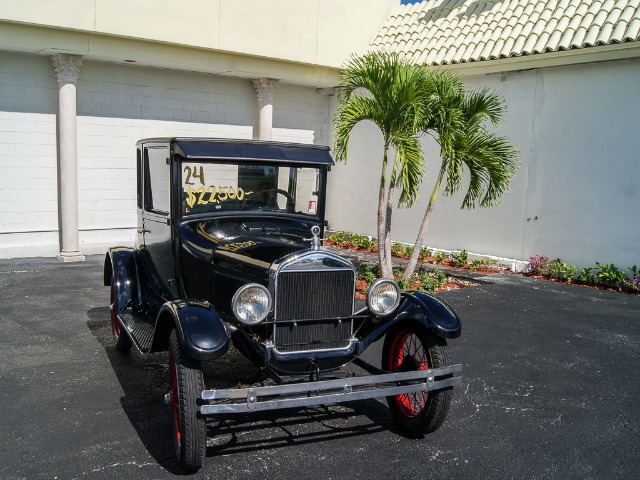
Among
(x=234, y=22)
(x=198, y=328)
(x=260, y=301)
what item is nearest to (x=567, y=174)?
(x=234, y=22)

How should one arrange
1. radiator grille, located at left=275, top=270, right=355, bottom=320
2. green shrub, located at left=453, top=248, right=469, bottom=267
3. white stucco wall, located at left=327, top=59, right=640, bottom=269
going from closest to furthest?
1. radiator grille, located at left=275, top=270, right=355, bottom=320
2. white stucco wall, located at left=327, top=59, right=640, bottom=269
3. green shrub, located at left=453, top=248, right=469, bottom=267

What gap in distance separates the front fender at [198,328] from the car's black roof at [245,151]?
1.31m

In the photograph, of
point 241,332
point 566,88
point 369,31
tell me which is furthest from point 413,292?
point 369,31

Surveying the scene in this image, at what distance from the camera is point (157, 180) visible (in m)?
5.44

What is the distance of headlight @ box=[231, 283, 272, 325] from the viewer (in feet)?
12.4

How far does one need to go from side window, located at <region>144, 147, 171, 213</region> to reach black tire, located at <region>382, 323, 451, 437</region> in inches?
82.8

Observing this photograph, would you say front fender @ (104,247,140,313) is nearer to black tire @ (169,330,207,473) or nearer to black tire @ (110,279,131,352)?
black tire @ (110,279,131,352)

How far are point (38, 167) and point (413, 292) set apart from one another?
8088mm

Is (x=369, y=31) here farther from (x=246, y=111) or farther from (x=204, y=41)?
(x=204, y=41)

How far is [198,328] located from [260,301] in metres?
0.41

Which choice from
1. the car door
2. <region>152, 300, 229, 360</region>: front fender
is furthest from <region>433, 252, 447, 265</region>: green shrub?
<region>152, 300, 229, 360</region>: front fender

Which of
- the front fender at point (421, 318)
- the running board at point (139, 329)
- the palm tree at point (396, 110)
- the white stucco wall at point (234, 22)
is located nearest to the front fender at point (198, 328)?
the running board at point (139, 329)

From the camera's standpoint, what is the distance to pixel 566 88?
9883 mm

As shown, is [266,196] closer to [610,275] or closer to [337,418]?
[337,418]
